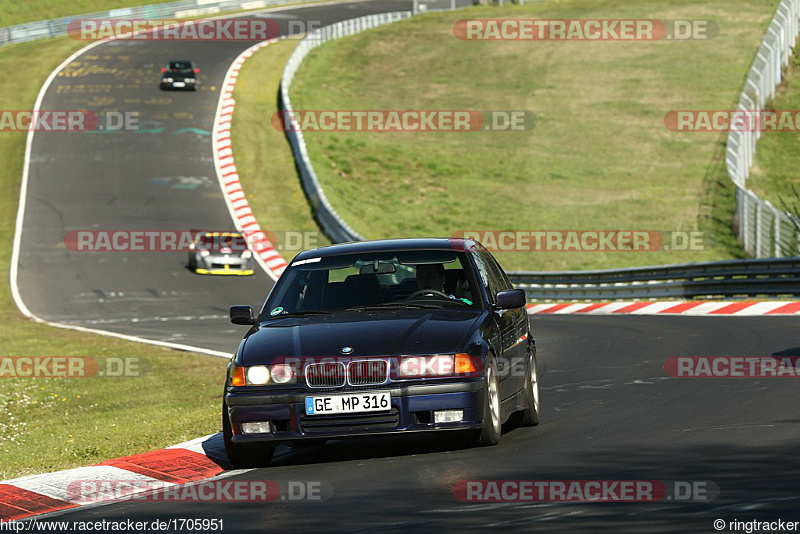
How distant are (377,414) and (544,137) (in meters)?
45.0

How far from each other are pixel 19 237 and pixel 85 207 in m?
3.31

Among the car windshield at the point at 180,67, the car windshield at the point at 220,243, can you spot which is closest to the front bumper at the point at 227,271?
the car windshield at the point at 220,243

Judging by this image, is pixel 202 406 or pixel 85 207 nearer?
pixel 202 406

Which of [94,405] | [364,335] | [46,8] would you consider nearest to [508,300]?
[364,335]

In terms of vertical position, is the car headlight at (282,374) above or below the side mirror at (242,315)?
below

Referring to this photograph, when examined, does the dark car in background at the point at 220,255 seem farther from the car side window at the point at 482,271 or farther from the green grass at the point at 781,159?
A: the car side window at the point at 482,271

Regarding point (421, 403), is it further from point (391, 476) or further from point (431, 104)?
point (431, 104)

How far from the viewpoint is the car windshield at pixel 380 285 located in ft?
32.0

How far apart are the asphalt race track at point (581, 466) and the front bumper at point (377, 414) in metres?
0.24

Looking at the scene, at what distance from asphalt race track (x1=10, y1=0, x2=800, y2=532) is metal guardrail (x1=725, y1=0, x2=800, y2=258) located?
229 inches

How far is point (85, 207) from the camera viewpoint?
40.8 meters

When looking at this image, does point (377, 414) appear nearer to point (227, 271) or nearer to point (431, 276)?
point (431, 276)

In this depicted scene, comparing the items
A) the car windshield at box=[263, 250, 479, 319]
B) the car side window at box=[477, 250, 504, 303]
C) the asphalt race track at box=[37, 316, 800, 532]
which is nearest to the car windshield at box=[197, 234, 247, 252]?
the asphalt race track at box=[37, 316, 800, 532]

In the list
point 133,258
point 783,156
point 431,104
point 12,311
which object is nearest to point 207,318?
point 12,311
